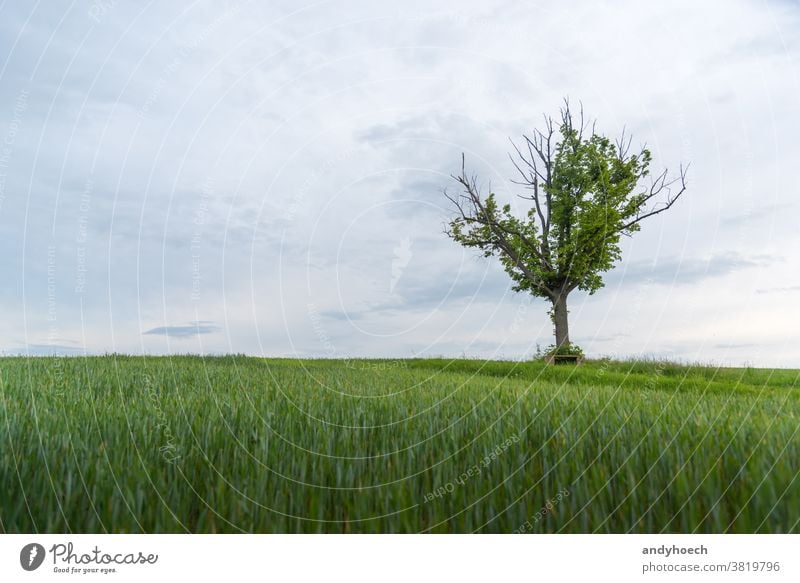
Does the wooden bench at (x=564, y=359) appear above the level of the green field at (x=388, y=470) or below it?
below

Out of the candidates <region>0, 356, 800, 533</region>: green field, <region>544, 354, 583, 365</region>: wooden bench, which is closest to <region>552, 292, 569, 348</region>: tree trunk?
<region>544, 354, 583, 365</region>: wooden bench

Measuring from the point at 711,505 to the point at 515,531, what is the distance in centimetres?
117

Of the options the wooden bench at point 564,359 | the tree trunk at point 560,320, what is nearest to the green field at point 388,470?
the wooden bench at point 564,359

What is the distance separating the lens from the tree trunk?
23766mm

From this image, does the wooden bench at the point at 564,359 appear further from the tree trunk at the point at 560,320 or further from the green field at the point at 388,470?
the green field at the point at 388,470

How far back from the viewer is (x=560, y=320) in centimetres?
2447

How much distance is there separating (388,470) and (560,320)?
2265 cm

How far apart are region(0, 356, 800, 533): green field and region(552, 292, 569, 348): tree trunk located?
18.7 m

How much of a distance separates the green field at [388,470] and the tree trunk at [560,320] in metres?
18.7

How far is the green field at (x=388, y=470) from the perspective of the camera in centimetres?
272

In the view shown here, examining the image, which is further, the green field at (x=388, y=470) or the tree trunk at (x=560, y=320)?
the tree trunk at (x=560, y=320)

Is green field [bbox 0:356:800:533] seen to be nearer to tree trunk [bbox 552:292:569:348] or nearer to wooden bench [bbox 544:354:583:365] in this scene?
wooden bench [bbox 544:354:583:365]

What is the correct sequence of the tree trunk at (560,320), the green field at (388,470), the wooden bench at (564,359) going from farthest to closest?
the tree trunk at (560,320), the wooden bench at (564,359), the green field at (388,470)

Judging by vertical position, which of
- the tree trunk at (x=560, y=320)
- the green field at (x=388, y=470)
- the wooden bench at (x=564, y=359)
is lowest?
the wooden bench at (x=564, y=359)
